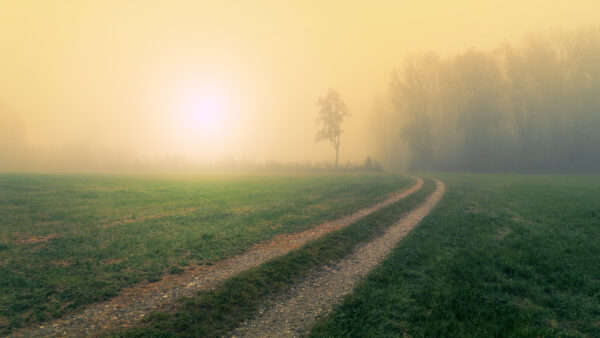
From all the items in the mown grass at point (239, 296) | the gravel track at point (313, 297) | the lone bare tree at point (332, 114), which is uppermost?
the lone bare tree at point (332, 114)

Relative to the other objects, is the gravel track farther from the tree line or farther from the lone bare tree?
the tree line

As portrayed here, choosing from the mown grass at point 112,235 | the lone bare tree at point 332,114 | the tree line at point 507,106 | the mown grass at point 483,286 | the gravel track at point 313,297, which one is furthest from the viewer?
the lone bare tree at point 332,114

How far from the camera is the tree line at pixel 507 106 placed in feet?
187

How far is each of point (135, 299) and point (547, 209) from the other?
78.0 ft

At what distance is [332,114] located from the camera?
71.4 metres

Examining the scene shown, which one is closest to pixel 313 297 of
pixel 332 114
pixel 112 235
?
pixel 112 235

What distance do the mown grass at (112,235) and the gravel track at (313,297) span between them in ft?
14.0

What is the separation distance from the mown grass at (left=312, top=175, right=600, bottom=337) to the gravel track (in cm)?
43

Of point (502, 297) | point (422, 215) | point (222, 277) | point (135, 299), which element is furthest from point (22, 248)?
point (422, 215)

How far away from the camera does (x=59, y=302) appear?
24.7 feet

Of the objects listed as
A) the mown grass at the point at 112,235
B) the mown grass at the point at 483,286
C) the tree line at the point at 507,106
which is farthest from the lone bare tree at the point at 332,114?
the mown grass at the point at 483,286

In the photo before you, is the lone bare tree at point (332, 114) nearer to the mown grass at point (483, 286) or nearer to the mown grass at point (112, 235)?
the mown grass at point (112, 235)

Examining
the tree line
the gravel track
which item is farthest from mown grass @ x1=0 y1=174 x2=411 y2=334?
the tree line

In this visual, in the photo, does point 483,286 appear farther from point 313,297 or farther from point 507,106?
point 507,106
